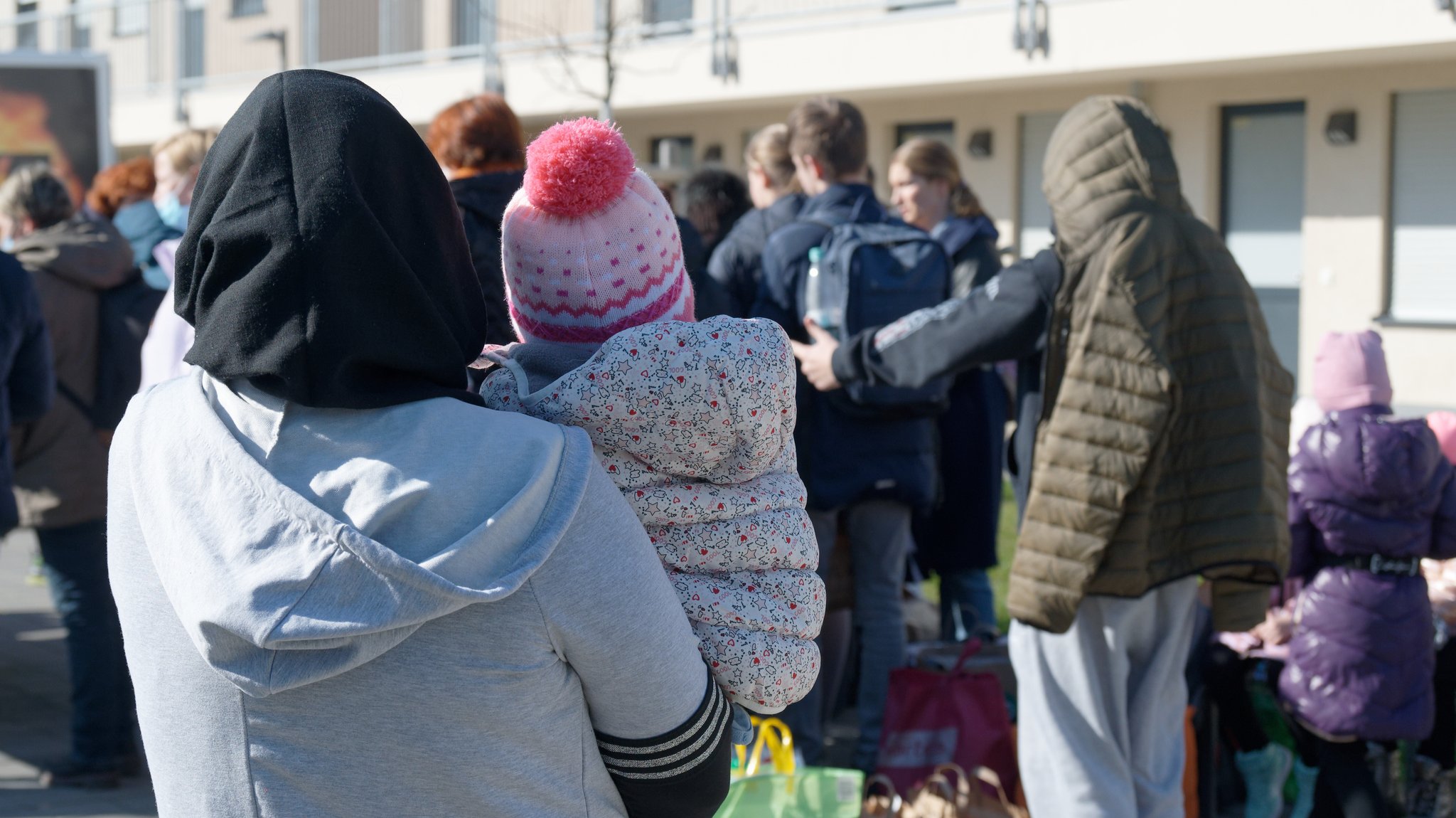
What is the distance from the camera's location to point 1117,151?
148 inches

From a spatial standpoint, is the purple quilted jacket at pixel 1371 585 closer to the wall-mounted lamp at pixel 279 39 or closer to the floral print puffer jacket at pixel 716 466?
the floral print puffer jacket at pixel 716 466

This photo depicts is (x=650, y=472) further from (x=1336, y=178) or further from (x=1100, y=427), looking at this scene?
(x=1336, y=178)

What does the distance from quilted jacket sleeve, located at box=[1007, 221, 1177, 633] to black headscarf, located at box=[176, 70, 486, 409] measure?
7.91 feet

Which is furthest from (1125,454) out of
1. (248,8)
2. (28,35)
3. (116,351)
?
(28,35)

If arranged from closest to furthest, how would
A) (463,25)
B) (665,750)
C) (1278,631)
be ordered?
(665,750)
(1278,631)
(463,25)

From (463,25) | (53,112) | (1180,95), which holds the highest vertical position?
(463,25)

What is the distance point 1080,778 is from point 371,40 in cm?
2098

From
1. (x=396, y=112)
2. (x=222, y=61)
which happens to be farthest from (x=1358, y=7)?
(x=222, y=61)

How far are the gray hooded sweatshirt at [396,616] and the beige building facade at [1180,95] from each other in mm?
9652

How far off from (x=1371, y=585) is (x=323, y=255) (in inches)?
150

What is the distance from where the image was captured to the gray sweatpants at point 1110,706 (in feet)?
12.6

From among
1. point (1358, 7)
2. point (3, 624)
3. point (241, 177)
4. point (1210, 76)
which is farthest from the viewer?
point (1210, 76)

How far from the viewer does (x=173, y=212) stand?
20.9 feet

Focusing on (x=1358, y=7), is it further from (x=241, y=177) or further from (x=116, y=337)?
(x=241, y=177)
